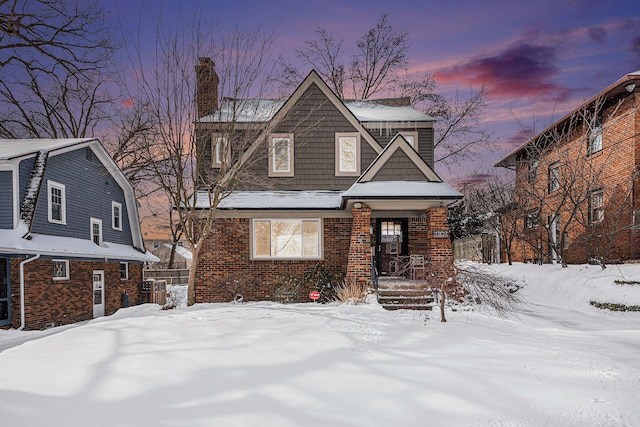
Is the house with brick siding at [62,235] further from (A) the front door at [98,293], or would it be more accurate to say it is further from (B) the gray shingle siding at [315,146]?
(B) the gray shingle siding at [315,146]

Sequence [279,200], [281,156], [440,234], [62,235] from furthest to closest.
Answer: [281,156] < [279,200] < [62,235] < [440,234]

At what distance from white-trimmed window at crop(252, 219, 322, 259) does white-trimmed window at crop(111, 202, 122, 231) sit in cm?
827

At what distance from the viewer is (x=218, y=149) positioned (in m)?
16.1

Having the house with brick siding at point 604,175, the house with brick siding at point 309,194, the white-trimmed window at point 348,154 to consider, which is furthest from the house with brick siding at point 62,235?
the house with brick siding at point 604,175

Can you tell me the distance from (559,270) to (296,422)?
16.1 metres

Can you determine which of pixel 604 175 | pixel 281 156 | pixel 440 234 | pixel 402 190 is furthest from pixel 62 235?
pixel 604 175

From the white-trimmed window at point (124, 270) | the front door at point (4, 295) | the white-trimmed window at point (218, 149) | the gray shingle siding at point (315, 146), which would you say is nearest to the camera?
the front door at point (4, 295)

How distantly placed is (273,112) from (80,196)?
8757 mm

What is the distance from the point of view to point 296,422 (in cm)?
394

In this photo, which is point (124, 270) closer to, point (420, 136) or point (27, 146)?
point (27, 146)

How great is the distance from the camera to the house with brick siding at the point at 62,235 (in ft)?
42.2

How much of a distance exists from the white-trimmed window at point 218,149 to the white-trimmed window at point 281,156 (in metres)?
2.00

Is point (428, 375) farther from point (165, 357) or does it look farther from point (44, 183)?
point (44, 183)

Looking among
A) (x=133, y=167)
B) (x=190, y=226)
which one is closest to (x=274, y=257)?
(x=190, y=226)
